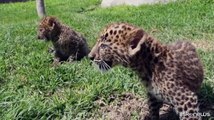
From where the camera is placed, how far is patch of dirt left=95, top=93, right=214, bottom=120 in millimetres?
5289

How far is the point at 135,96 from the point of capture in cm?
574

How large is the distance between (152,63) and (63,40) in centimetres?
379

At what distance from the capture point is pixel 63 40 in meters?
8.20

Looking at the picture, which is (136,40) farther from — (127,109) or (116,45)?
(127,109)

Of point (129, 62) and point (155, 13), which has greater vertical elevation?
point (129, 62)

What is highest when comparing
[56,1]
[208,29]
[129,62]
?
[129,62]

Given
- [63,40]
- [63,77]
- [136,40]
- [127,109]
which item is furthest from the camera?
[63,40]

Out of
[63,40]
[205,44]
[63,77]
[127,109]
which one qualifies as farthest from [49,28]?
[127,109]

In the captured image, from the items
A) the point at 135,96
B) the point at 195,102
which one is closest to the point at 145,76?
the point at 195,102

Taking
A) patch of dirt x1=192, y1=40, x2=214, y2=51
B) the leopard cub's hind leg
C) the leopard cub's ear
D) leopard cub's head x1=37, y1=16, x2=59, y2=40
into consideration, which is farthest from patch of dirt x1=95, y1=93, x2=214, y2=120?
leopard cub's head x1=37, y1=16, x2=59, y2=40

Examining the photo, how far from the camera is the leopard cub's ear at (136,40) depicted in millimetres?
4465

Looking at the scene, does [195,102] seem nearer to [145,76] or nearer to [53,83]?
[145,76]

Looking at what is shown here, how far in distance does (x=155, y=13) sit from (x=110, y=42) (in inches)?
318

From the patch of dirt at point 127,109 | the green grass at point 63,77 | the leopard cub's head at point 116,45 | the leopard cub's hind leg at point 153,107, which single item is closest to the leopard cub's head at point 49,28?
the green grass at point 63,77
